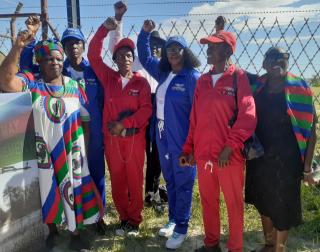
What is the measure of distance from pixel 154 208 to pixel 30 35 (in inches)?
96.0

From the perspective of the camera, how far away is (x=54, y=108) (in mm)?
3115

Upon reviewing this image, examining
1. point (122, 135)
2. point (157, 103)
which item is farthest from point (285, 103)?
point (122, 135)

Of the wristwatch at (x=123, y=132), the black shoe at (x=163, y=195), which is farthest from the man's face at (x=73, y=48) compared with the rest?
the black shoe at (x=163, y=195)

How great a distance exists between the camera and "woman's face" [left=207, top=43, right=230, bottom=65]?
10.0ft

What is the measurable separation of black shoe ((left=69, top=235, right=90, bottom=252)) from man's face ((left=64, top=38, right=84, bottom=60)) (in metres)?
1.67

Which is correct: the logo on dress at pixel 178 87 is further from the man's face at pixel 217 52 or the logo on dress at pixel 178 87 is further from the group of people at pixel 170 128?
the man's face at pixel 217 52

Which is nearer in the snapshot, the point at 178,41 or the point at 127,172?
the point at 178,41

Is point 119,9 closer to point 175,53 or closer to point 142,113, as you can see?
point 175,53

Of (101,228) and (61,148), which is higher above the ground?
(61,148)

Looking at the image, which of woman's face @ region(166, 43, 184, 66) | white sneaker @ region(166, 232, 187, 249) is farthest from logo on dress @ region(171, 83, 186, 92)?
white sneaker @ region(166, 232, 187, 249)

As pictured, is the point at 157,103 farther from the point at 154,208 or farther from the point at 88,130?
the point at 154,208

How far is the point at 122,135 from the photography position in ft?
11.8

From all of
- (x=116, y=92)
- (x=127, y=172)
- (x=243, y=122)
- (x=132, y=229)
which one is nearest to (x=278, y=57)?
(x=243, y=122)

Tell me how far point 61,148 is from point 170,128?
972 millimetres
